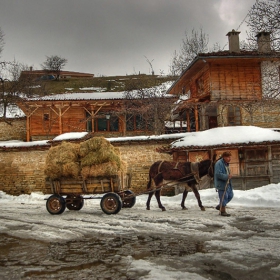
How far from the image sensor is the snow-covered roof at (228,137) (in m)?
16.3

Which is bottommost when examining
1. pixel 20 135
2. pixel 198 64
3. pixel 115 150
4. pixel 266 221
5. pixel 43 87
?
pixel 266 221

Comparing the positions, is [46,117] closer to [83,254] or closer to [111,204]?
[111,204]

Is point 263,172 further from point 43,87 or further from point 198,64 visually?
point 43,87

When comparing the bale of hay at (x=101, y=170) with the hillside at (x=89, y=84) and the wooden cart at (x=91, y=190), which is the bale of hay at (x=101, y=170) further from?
the hillside at (x=89, y=84)

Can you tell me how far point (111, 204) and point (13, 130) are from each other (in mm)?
23839

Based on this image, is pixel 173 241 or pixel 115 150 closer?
pixel 173 241

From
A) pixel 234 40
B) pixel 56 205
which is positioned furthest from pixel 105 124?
pixel 56 205

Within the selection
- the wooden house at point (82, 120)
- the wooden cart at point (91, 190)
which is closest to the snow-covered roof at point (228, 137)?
the wooden cart at point (91, 190)

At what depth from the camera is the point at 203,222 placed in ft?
23.1

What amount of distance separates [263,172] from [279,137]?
2.15m

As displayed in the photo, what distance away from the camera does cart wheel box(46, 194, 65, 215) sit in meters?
9.26

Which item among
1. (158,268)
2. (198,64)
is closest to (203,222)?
(158,268)

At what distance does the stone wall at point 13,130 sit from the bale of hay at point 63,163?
21.9 meters

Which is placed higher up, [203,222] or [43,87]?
[43,87]
